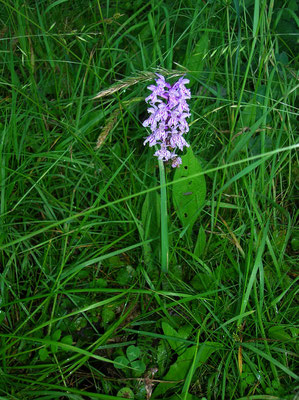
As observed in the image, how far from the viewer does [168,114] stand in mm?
1715

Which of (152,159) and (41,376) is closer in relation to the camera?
(41,376)

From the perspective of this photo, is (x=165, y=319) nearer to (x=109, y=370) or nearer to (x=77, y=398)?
(x=109, y=370)

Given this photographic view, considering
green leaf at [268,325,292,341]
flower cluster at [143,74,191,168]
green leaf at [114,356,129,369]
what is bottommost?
green leaf at [114,356,129,369]

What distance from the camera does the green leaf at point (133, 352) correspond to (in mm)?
1692

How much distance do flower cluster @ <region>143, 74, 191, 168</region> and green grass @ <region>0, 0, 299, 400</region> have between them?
0.23 ft

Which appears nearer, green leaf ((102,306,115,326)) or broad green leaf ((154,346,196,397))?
broad green leaf ((154,346,196,397))

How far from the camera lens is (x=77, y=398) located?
156cm

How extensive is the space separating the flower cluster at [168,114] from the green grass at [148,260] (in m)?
0.07

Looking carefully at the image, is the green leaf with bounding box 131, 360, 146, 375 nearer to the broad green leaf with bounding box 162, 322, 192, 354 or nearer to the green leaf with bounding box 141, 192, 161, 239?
the broad green leaf with bounding box 162, 322, 192, 354

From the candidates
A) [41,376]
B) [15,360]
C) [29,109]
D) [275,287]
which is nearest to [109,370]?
[41,376]

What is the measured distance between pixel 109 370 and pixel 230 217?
0.88 metres

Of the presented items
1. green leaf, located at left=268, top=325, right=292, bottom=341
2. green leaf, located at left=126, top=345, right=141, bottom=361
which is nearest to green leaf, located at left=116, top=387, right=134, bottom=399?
green leaf, located at left=126, top=345, right=141, bottom=361

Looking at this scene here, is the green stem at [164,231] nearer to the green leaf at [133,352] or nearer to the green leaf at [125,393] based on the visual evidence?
the green leaf at [133,352]

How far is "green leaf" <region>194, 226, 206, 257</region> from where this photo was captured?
1896 millimetres
